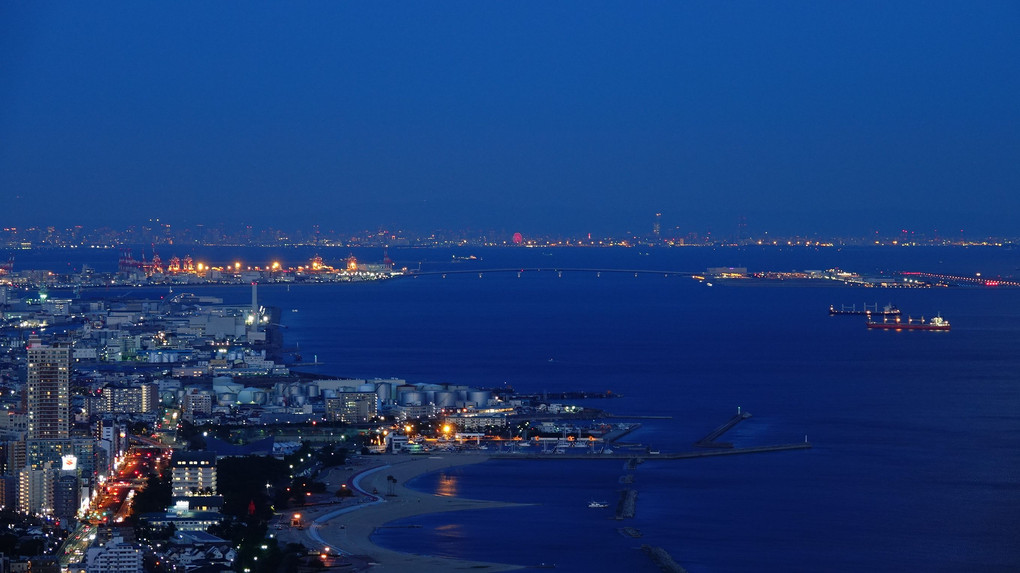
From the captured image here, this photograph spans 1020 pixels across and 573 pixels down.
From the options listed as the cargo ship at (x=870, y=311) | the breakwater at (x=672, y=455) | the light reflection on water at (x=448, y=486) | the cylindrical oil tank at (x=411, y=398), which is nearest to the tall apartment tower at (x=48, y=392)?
the light reflection on water at (x=448, y=486)

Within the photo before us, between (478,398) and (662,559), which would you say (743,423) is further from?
(662,559)

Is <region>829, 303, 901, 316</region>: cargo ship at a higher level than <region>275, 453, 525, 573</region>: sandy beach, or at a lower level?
higher

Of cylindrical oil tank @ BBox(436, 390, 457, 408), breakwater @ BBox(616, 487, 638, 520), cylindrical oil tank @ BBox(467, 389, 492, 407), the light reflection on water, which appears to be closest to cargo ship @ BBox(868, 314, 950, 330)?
cylindrical oil tank @ BBox(467, 389, 492, 407)

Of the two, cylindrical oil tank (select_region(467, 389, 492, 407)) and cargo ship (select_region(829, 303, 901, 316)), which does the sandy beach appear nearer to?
cylindrical oil tank (select_region(467, 389, 492, 407))

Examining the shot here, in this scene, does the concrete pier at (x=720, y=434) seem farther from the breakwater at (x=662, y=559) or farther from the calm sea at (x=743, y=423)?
the breakwater at (x=662, y=559)

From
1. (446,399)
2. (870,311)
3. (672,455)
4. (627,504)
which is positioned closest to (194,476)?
(627,504)

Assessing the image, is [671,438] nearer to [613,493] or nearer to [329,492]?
[613,493]
